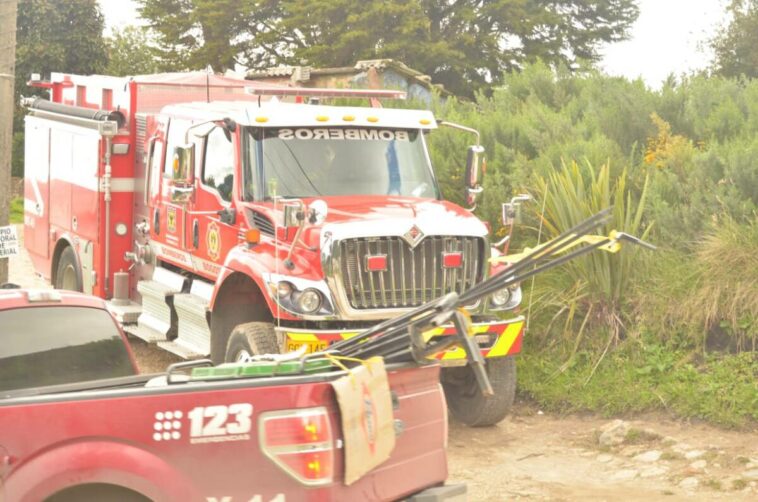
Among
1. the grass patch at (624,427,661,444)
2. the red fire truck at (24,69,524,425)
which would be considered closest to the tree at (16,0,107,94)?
the red fire truck at (24,69,524,425)

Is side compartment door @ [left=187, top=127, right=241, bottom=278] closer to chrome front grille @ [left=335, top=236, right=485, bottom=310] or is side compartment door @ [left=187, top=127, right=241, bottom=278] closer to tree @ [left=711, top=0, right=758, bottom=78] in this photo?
chrome front grille @ [left=335, top=236, right=485, bottom=310]

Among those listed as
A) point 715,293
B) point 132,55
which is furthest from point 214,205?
point 132,55

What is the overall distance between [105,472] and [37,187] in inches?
433

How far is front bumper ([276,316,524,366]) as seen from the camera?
9.70 m

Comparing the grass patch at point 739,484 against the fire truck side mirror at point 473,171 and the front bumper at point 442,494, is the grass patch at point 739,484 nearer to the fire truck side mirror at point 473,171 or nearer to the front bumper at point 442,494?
the front bumper at point 442,494

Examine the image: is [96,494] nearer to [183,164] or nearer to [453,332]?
[453,332]

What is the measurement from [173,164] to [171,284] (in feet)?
4.35

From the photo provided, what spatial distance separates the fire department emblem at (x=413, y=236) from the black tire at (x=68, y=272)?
5.36 meters

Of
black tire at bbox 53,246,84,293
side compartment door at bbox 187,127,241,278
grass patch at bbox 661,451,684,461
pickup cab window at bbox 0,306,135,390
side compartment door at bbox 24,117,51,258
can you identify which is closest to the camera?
pickup cab window at bbox 0,306,135,390

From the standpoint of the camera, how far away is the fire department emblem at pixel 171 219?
1231cm

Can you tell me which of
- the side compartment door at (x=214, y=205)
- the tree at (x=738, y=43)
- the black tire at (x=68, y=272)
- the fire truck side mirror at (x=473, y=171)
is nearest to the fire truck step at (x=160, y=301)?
the side compartment door at (x=214, y=205)

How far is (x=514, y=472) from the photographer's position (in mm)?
9539

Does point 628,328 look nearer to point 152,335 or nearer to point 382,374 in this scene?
point 152,335

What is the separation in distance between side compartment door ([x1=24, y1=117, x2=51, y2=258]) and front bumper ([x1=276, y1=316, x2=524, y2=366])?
20.9ft
